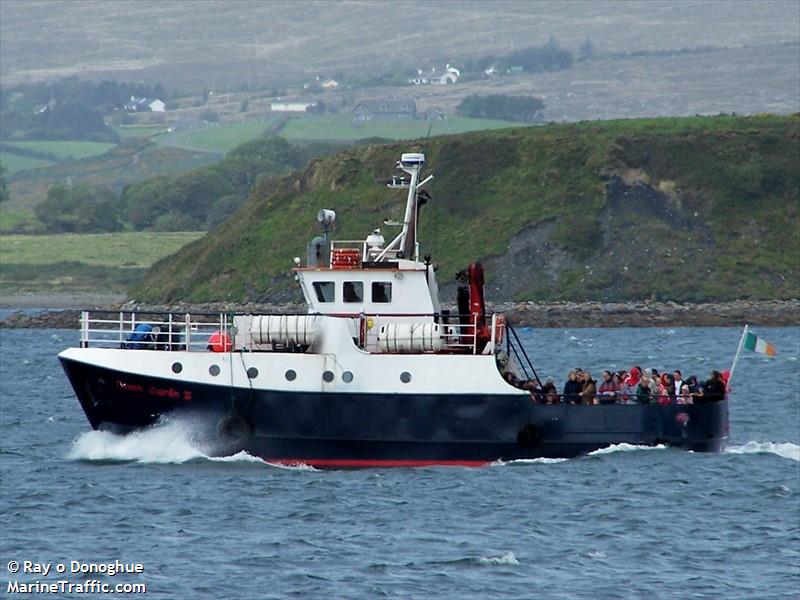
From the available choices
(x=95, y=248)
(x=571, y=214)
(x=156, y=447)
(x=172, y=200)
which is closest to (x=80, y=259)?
(x=95, y=248)

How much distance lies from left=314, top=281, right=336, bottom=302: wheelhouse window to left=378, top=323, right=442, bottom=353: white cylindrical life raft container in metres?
1.59

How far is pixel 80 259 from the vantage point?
132000 mm

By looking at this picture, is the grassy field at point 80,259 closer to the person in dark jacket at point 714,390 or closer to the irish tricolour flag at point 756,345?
the irish tricolour flag at point 756,345

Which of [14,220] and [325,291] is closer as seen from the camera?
[325,291]

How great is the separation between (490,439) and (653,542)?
270 inches

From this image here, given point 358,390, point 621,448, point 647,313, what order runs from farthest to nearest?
point 647,313
point 621,448
point 358,390

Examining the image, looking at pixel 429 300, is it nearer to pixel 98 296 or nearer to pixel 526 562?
pixel 526 562

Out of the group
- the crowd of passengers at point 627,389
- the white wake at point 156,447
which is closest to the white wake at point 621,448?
the crowd of passengers at point 627,389

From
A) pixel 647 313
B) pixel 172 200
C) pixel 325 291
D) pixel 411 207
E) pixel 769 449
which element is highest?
pixel 172 200

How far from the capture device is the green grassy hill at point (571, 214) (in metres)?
95.1

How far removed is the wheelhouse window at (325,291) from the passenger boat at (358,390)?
0.14 metres

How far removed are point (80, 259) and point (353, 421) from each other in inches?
3994

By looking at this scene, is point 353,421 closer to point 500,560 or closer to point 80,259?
point 500,560

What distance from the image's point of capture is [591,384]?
34.3m
